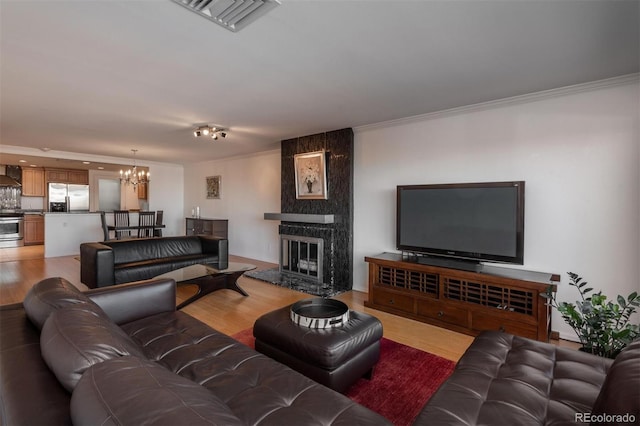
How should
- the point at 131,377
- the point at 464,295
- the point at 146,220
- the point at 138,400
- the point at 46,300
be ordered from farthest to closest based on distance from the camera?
the point at 146,220 < the point at 464,295 < the point at 46,300 < the point at 131,377 < the point at 138,400

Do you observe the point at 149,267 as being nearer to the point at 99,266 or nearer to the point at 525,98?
the point at 99,266

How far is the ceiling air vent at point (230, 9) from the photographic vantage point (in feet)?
5.45

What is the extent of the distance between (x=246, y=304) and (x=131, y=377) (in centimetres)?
297

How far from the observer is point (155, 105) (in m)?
3.41

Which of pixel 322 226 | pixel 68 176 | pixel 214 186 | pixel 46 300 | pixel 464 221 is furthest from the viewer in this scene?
pixel 68 176

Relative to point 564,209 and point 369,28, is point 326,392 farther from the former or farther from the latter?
point 564,209

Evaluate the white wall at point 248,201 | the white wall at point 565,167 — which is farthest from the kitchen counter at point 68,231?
the white wall at point 565,167

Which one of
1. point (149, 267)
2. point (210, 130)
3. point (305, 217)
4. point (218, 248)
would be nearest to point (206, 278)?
point (149, 267)

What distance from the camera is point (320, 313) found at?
7.82 ft

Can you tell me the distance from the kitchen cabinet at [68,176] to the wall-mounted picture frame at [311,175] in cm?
794

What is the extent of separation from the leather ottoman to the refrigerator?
982cm

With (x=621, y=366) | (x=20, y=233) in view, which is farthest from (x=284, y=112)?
(x=20, y=233)

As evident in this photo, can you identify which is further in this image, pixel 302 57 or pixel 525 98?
pixel 525 98

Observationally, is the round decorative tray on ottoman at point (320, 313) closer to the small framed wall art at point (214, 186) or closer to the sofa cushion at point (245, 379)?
the sofa cushion at point (245, 379)
